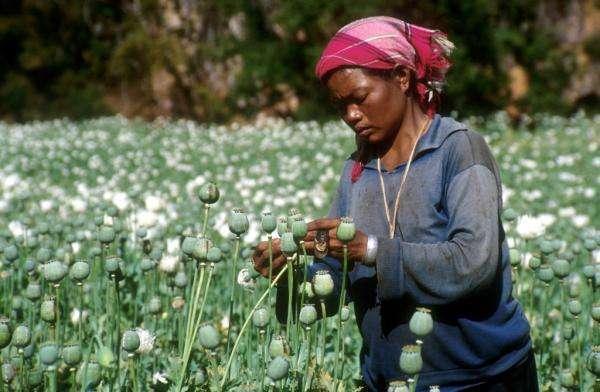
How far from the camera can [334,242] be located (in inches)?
74.8

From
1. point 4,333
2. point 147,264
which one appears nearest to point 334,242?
point 4,333

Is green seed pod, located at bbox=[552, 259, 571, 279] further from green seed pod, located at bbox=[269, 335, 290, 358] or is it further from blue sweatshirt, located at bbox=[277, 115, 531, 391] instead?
green seed pod, located at bbox=[269, 335, 290, 358]

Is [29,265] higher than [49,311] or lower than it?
lower

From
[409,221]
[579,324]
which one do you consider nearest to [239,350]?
[409,221]

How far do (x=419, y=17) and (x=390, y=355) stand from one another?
16.0m

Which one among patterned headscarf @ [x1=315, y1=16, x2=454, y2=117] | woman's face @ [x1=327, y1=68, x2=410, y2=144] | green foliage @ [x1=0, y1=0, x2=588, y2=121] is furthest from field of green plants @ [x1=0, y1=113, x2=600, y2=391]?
green foliage @ [x1=0, y1=0, x2=588, y2=121]

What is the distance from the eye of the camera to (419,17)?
57.4ft

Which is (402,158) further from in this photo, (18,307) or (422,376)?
(18,307)

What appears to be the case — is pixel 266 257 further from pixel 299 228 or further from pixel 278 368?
pixel 278 368

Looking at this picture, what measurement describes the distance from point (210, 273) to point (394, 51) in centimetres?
69

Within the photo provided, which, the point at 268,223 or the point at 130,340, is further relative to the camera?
the point at 268,223

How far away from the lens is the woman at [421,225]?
76.7 inches

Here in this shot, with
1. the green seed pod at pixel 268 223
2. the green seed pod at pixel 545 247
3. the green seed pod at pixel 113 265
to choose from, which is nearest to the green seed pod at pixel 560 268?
the green seed pod at pixel 545 247

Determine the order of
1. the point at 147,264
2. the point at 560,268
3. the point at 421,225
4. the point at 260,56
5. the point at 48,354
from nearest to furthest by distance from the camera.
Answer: the point at 48,354 < the point at 421,225 < the point at 560,268 < the point at 147,264 < the point at 260,56
